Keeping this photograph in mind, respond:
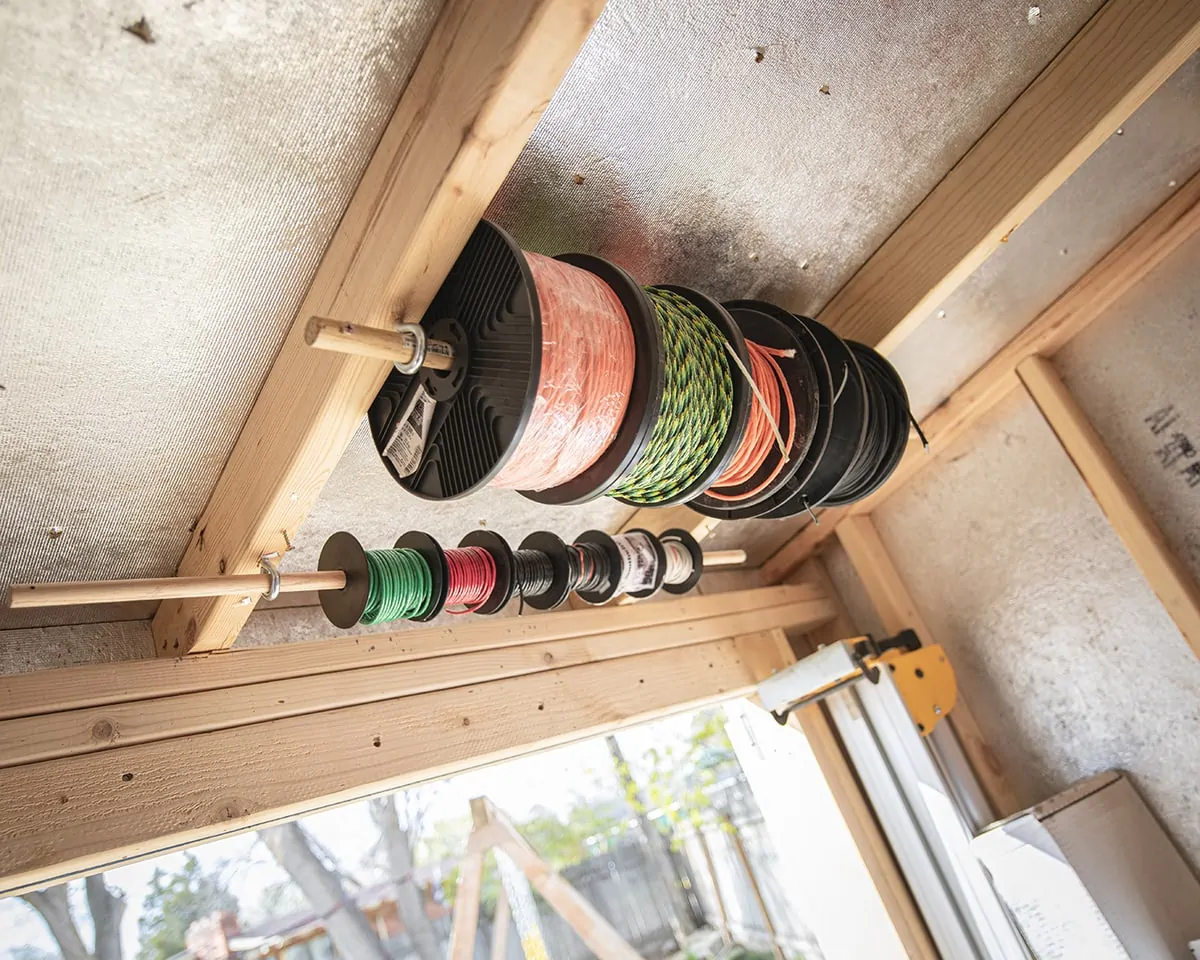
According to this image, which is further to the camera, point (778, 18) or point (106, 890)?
point (106, 890)

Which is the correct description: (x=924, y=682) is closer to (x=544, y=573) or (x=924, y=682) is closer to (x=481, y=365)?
(x=544, y=573)

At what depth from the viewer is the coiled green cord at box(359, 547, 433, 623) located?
1.26m

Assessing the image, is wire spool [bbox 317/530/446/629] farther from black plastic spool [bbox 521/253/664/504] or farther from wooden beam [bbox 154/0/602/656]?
black plastic spool [bbox 521/253/664/504]

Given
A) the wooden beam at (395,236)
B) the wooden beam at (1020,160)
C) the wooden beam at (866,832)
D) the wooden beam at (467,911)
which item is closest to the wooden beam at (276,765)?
the wooden beam at (395,236)

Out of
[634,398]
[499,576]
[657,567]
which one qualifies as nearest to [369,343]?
[634,398]

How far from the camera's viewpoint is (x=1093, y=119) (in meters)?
1.39

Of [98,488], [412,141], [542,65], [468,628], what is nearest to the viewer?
[542,65]

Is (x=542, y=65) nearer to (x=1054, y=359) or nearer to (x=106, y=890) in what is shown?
(x=1054, y=359)

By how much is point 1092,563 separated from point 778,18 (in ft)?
5.65

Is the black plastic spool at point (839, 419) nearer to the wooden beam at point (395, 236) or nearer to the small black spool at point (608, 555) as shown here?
the small black spool at point (608, 555)

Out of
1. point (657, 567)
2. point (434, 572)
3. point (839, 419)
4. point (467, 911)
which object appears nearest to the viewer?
point (434, 572)

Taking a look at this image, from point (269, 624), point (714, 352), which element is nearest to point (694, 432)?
point (714, 352)

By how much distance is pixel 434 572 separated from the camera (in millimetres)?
1336

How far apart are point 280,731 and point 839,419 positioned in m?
1.19
